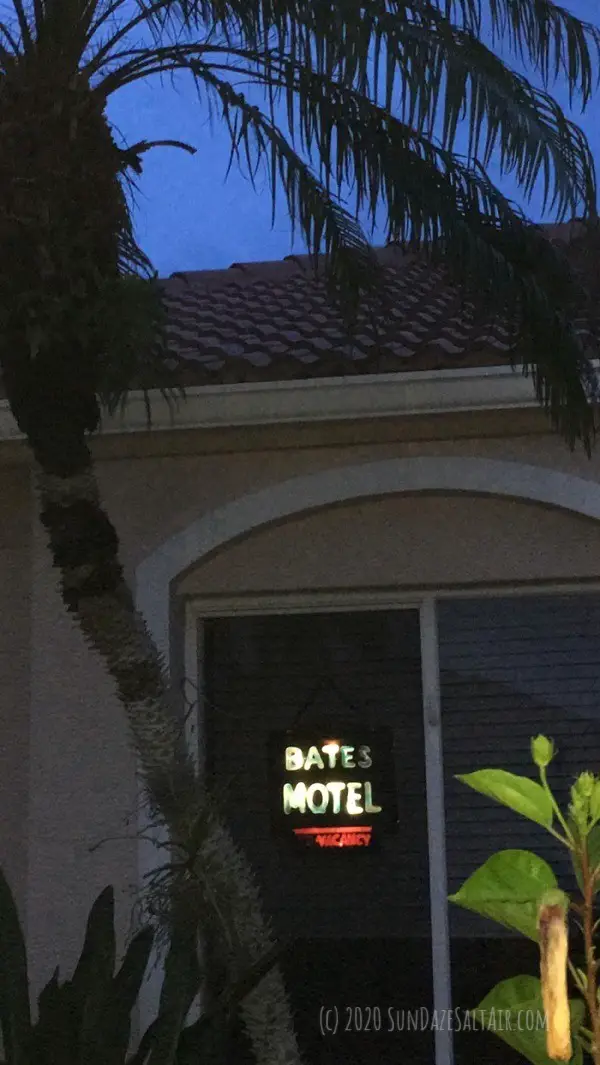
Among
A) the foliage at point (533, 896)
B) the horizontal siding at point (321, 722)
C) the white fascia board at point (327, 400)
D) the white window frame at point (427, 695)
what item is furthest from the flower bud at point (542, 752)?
the horizontal siding at point (321, 722)

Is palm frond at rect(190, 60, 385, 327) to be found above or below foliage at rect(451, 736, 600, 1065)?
above

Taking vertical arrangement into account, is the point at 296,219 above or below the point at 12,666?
above

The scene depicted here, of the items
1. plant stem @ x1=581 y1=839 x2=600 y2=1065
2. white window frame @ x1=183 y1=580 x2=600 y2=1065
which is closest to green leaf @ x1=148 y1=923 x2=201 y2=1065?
white window frame @ x1=183 y1=580 x2=600 y2=1065

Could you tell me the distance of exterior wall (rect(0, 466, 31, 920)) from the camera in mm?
6211

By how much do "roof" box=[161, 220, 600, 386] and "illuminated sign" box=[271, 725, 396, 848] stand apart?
2001 mm

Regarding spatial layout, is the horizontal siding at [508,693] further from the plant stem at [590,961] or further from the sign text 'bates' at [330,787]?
the plant stem at [590,961]

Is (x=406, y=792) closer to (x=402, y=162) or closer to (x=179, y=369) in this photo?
(x=179, y=369)

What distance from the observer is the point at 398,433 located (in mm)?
6023

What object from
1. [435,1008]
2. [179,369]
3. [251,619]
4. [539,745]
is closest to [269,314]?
[179,369]

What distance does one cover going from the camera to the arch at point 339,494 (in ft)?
19.2

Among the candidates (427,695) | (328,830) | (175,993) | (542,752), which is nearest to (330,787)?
(328,830)

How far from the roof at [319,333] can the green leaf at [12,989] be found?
2808 mm

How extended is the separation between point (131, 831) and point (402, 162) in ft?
11.6

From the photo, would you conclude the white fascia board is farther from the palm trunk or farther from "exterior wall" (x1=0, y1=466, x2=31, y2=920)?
the palm trunk
